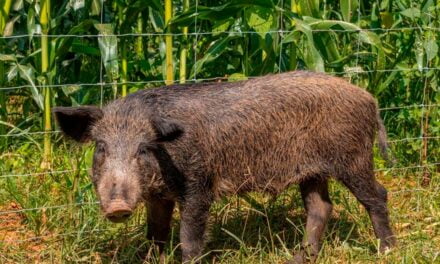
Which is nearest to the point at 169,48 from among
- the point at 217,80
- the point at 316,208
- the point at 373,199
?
the point at 217,80

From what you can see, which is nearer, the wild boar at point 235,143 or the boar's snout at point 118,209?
the boar's snout at point 118,209

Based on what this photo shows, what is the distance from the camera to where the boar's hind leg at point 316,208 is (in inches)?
221

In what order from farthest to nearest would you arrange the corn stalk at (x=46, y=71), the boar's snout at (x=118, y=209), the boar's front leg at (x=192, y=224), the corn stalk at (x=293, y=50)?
the corn stalk at (x=293, y=50) → the corn stalk at (x=46, y=71) → the boar's front leg at (x=192, y=224) → the boar's snout at (x=118, y=209)

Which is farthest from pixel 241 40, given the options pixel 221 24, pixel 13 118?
pixel 13 118

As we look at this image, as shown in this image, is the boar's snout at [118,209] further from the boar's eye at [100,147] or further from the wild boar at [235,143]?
the boar's eye at [100,147]

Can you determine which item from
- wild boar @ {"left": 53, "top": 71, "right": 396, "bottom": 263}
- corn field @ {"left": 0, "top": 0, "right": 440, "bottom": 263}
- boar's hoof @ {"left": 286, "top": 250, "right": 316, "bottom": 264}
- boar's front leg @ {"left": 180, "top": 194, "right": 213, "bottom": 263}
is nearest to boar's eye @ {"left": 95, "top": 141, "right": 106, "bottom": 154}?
wild boar @ {"left": 53, "top": 71, "right": 396, "bottom": 263}

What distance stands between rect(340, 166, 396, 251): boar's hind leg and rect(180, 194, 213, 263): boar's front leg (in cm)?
94

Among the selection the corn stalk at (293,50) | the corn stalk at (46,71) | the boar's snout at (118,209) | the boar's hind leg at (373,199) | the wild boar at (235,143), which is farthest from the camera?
the corn stalk at (293,50)

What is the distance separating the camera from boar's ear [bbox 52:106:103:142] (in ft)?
16.3

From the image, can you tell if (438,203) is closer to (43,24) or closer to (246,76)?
(246,76)

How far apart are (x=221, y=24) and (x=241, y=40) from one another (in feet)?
1.73

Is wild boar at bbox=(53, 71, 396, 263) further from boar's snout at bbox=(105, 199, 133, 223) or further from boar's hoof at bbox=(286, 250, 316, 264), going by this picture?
boar's snout at bbox=(105, 199, 133, 223)

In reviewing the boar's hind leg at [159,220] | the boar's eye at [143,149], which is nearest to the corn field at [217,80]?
the boar's hind leg at [159,220]

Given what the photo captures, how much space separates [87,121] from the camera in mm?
5078
